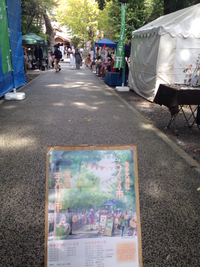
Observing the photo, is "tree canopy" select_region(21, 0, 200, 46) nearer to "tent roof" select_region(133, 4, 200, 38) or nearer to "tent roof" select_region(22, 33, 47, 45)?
"tent roof" select_region(22, 33, 47, 45)

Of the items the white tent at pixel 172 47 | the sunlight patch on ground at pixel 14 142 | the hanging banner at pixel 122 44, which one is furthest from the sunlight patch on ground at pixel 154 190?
the hanging banner at pixel 122 44

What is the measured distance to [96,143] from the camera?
4.62m

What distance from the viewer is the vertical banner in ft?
23.2

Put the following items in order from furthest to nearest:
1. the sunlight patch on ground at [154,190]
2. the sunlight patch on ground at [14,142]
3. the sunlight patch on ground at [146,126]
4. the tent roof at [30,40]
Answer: the tent roof at [30,40] < the sunlight patch on ground at [146,126] < the sunlight patch on ground at [14,142] < the sunlight patch on ground at [154,190]

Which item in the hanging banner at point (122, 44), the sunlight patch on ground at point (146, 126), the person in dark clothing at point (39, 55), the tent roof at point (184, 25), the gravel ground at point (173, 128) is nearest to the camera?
the gravel ground at point (173, 128)

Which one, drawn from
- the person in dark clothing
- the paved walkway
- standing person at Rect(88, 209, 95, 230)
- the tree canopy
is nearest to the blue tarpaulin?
the paved walkway

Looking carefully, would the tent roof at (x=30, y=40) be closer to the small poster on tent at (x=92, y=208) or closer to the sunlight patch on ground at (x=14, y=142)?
the sunlight patch on ground at (x=14, y=142)

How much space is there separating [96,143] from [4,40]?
5159mm

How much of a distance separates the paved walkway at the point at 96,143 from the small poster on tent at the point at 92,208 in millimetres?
738

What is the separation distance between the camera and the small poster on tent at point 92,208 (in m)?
1.49

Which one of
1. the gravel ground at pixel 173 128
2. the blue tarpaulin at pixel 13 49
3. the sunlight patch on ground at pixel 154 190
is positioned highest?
the blue tarpaulin at pixel 13 49

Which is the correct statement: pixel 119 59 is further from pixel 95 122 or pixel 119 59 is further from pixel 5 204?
pixel 5 204

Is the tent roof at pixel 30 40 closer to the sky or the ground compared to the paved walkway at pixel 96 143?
closer to the sky

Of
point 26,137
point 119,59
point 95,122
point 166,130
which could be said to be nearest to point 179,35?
point 119,59
